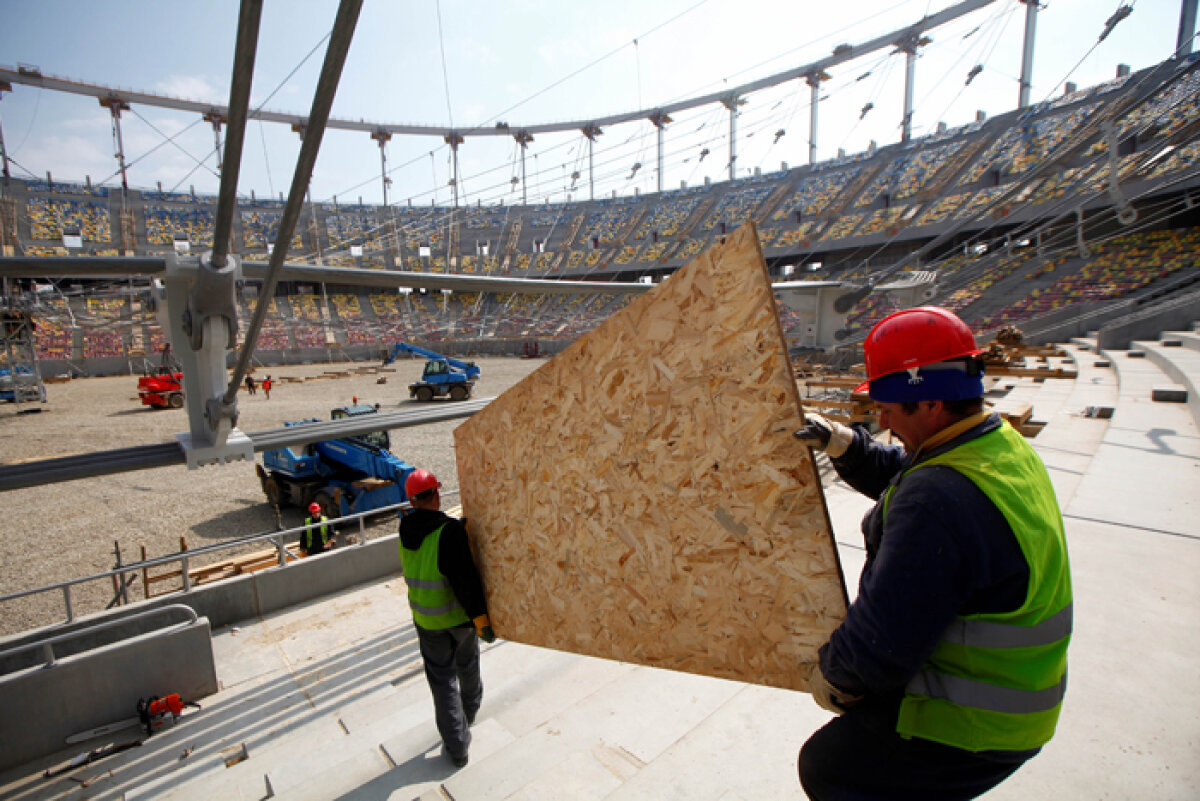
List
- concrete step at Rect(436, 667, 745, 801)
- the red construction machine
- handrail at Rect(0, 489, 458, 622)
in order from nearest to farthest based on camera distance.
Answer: concrete step at Rect(436, 667, 745, 801)
handrail at Rect(0, 489, 458, 622)
the red construction machine

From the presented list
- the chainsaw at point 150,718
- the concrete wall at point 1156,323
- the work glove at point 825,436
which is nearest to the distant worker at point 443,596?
the work glove at point 825,436

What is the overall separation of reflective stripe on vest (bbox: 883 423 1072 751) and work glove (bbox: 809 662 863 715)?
19 cm

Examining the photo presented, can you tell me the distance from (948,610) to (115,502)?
1472cm

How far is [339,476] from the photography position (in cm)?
972

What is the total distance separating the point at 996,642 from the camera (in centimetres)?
115

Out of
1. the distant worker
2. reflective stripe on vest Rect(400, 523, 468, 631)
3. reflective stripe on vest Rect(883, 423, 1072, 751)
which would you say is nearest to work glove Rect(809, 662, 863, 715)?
reflective stripe on vest Rect(883, 423, 1072, 751)

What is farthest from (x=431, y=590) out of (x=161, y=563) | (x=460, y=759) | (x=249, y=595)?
(x=249, y=595)

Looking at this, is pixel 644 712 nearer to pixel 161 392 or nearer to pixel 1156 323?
pixel 1156 323

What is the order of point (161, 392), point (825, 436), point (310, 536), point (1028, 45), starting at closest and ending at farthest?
point (825, 436) → point (310, 536) → point (161, 392) → point (1028, 45)

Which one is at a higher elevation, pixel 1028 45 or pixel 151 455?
pixel 1028 45

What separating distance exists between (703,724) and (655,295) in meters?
1.99

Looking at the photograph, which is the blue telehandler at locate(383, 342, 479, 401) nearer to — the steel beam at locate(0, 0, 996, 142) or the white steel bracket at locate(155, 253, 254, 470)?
the white steel bracket at locate(155, 253, 254, 470)

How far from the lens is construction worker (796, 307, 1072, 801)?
1.13 meters

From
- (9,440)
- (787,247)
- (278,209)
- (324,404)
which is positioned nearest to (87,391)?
(9,440)
